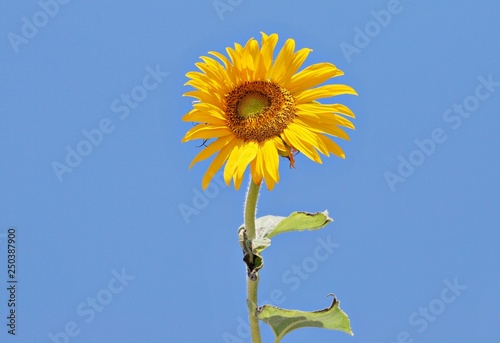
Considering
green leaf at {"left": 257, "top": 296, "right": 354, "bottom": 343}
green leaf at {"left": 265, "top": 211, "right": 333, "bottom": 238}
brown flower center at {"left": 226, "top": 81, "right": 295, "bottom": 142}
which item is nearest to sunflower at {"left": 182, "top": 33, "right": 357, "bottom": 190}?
brown flower center at {"left": 226, "top": 81, "right": 295, "bottom": 142}

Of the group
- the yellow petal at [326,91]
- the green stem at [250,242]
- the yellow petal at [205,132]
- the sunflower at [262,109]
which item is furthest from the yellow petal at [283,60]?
the green stem at [250,242]

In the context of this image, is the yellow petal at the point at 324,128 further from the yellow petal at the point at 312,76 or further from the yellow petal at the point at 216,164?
the yellow petal at the point at 216,164

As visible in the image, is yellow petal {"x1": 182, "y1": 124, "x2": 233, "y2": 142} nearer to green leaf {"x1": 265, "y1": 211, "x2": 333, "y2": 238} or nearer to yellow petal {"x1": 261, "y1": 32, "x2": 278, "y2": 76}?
yellow petal {"x1": 261, "y1": 32, "x2": 278, "y2": 76}

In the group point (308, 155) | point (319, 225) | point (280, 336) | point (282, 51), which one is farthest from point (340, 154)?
point (280, 336)

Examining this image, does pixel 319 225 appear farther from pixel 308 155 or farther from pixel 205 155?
pixel 205 155

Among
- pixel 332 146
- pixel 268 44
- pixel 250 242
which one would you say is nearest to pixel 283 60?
pixel 268 44

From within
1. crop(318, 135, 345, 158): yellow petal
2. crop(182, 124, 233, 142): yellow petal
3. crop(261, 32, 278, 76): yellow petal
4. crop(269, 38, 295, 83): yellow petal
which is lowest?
crop(318, 135, 345, 158): yellow petal
